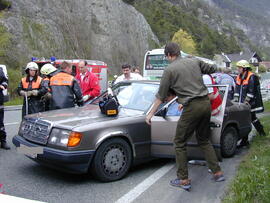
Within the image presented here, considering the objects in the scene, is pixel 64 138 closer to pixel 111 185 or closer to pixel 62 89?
pixel 111 185

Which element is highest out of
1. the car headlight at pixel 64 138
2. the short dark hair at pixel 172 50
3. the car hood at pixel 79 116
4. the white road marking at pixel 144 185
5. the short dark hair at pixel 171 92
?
the short dark hair at pixel 172 50

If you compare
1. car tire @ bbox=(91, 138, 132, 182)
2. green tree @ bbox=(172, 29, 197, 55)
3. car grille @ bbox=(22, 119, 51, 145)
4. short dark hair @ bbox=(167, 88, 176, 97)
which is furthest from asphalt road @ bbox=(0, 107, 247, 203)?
green tree @ bbox=(172, 29, 197, 55)

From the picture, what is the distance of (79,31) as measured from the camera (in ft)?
116

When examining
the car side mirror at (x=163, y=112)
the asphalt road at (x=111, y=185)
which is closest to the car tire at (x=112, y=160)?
the asphalt road at (x=111, y=185)

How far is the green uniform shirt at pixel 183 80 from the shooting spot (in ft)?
15.0

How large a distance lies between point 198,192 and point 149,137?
46.2 inches

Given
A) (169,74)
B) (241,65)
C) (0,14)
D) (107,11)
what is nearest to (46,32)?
(0,14)

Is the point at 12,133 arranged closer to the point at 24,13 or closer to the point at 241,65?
the point at 241,65

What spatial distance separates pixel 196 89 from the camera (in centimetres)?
462

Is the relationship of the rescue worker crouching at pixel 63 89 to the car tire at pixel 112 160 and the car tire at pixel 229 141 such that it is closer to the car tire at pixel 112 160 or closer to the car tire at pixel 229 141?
the car tire at pixel 112 160

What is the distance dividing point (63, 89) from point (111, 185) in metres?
2.19

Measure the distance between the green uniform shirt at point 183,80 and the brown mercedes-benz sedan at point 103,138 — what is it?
0.78 meters

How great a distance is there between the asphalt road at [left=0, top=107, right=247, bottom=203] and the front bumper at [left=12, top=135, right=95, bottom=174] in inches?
11.5

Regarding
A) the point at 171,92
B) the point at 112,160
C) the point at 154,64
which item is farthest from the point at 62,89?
the point at 154,64
